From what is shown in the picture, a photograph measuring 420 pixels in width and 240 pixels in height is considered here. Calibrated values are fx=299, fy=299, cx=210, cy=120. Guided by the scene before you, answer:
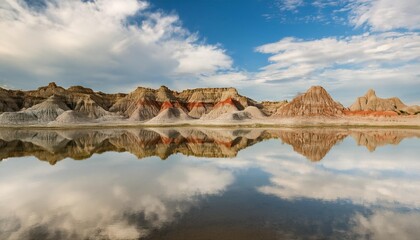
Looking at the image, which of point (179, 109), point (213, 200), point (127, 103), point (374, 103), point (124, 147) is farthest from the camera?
point (374, 103)

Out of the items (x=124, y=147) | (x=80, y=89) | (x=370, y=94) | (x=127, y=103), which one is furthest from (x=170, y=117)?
(x=370, y=94)

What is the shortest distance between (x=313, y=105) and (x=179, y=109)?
59.9 metres

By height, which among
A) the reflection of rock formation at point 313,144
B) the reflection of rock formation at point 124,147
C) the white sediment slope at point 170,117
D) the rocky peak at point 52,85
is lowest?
the reflection of rock formation at point 124,147

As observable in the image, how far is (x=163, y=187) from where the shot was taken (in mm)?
14398

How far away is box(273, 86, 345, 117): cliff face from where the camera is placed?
106250 millimetres

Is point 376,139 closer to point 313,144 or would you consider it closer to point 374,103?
point 313,144

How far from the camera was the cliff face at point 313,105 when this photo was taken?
106m

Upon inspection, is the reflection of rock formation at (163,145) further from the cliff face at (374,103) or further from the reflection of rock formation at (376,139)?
the cliff face at (374,103)

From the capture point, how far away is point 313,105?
110 m

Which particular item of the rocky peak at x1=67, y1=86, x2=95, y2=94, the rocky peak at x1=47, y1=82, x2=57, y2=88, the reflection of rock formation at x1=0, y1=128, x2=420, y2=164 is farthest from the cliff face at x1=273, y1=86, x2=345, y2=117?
Result: the rocky peak at x1=47, y1=82, x2=57, y2=88

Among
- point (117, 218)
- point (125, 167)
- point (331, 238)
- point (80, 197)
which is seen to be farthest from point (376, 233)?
point (125, 167)

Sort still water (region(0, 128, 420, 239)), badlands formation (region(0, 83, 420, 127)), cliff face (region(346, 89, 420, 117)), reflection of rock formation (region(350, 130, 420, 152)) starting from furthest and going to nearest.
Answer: cliff face (region(346, 89, 420, 117))
badlands formation (region(0, 83, 420, 127))
reflection of rock formation (region(350, 130, 420, 152))
still water (region(0, 128, 420, 239))

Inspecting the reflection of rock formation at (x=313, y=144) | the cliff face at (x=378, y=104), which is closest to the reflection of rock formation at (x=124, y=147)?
the reflection of rock formation at (x=313, y=144)

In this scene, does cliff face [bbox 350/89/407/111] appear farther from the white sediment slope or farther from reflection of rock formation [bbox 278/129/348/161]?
reflection of rock formation [bbox 278/129/348/161]
